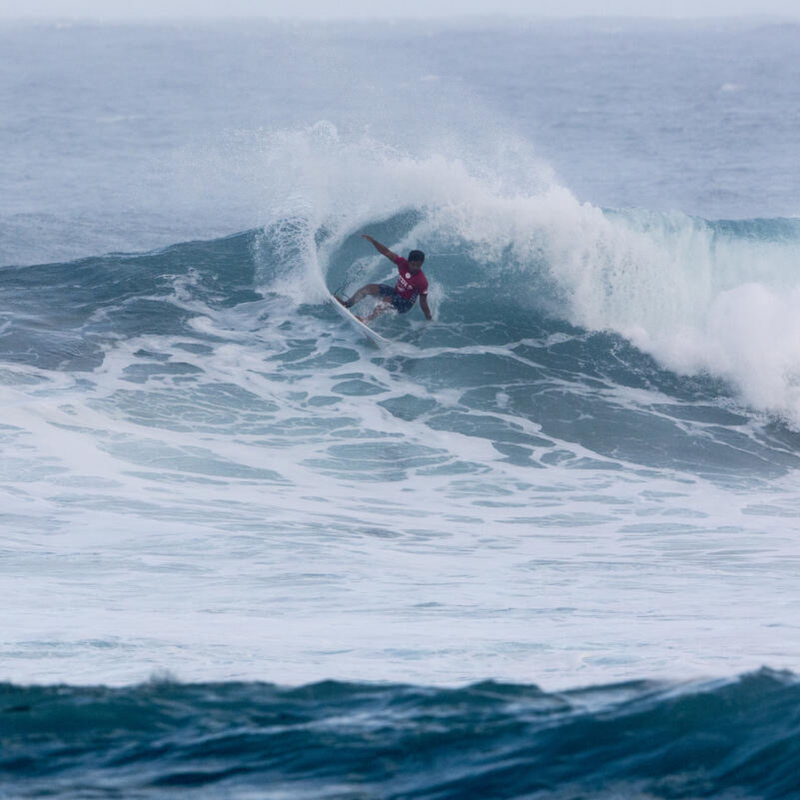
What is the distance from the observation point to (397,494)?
10.3m

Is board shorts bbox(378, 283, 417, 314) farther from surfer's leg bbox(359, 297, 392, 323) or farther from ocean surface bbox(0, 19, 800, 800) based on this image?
ocean surface bbox(0, 19, 800, 800)

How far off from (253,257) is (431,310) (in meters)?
3.47

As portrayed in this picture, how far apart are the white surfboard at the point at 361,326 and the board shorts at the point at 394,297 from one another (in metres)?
0.44

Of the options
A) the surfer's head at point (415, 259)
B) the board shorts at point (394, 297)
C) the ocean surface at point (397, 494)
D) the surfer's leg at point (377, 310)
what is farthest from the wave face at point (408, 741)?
the surfer's leg at point (377, 310)

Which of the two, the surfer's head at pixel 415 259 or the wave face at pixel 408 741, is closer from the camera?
the wave face at pixel 408 741

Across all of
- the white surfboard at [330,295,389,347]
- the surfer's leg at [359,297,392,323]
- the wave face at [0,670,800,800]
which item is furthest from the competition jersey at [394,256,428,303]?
the wave face at [0,670,800,800]

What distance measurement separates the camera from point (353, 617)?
22.4 feet

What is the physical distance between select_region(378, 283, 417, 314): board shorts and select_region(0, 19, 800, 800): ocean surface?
0.41m

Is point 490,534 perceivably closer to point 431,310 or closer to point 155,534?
point 155,534

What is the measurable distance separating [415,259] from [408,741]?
977 cm

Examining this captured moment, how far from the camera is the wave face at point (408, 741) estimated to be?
4.05 meters

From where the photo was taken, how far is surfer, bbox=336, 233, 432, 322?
1398 cm

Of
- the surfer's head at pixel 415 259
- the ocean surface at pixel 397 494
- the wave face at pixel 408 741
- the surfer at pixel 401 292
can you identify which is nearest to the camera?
the wave face at pixel 408 741

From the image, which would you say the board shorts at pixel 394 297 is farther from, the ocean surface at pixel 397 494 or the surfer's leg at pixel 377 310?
the ocean surface at pixel 397 494
